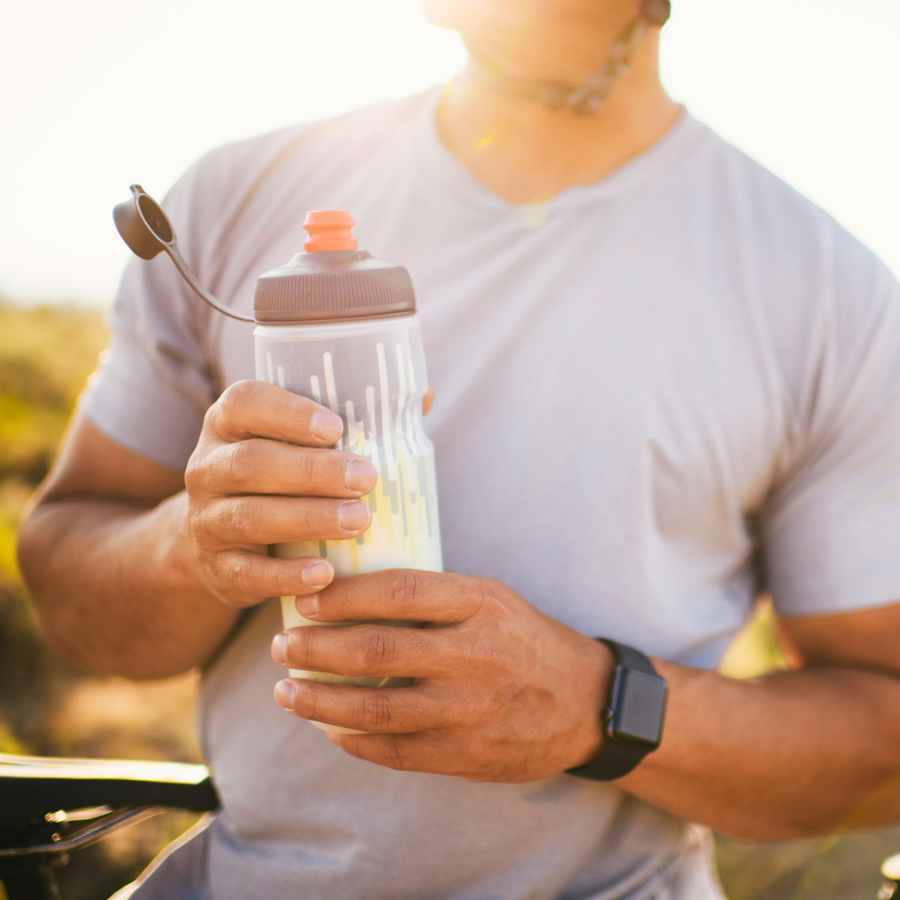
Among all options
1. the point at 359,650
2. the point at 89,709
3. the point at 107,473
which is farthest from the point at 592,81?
the point at 89,709

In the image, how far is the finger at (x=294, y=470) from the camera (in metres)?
0.82

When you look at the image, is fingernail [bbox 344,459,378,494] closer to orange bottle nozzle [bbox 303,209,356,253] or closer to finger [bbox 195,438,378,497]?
finger [bbox 195,438,378,497]

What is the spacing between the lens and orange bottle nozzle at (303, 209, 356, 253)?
0.87m

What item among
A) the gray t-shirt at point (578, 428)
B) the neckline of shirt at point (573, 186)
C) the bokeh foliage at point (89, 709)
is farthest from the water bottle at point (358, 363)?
→ the bokeh foliage at point (89, 709)

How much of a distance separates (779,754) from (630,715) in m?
0.39

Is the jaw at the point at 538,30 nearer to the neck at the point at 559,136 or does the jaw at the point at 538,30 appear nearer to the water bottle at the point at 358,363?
the neck at the point at 559,136

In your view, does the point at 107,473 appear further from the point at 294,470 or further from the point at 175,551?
the point at 294,470

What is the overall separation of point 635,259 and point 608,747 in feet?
2.61

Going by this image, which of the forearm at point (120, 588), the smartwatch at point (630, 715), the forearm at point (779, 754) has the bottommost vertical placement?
the forearm at point (779, 754)

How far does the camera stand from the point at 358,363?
2.84 feet

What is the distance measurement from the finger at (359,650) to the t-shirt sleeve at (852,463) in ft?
2.58

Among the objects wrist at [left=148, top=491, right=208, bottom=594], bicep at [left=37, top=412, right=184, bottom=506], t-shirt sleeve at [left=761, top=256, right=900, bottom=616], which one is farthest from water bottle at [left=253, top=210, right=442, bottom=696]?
t-shirt sleeve at [left=761, top=256, right=900, bottom=616]

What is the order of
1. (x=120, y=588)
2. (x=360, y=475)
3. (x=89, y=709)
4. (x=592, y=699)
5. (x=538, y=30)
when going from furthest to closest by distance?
(x=89, y=709) → (x=120, y=588) → (x=538, y=30) → (x=592, y=699) → (x=360, y=475)

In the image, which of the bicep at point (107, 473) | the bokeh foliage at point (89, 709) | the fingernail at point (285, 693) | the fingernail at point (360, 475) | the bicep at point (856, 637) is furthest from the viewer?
the bokeh foliage at point (89, 709)
